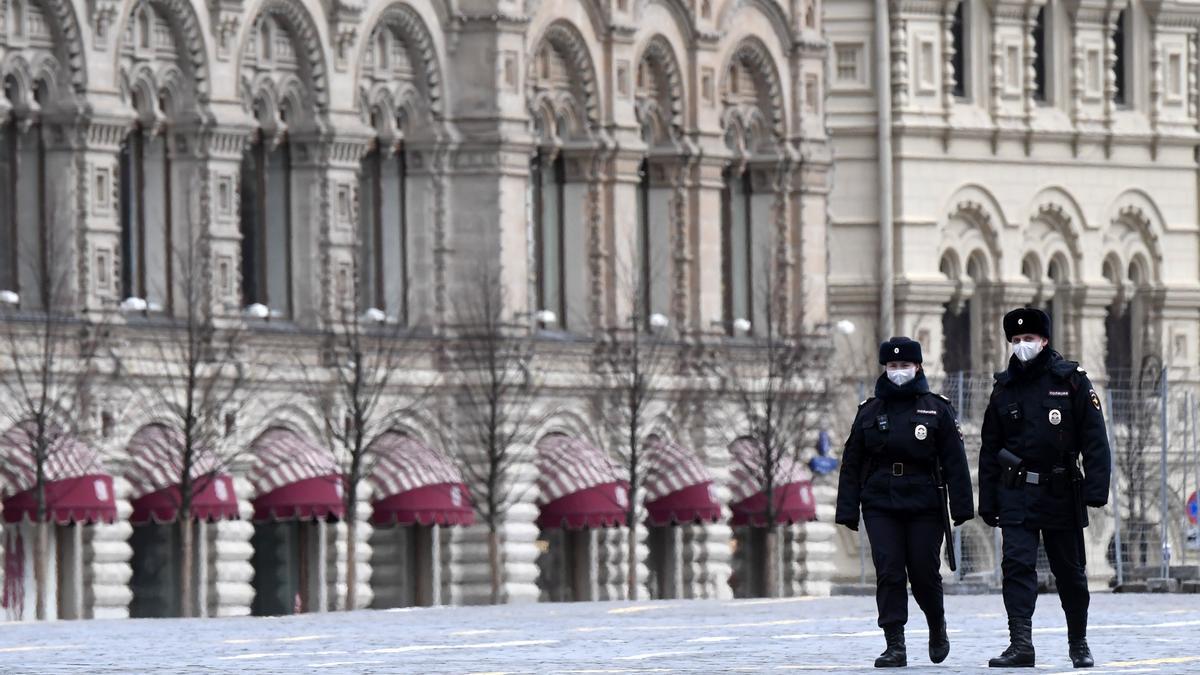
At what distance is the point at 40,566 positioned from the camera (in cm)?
5928

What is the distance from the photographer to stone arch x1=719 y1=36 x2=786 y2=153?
254ft

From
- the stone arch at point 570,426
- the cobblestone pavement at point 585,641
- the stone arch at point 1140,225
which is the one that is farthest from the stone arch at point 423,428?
the cobblestone pavement at point 585,641

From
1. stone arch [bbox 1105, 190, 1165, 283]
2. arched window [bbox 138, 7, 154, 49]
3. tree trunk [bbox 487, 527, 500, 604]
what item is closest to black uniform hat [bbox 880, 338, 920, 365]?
arched window [bbox 138, 7, 154, 49]

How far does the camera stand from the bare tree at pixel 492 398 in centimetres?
6775

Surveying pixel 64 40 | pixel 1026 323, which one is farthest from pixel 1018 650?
pixel 64 40

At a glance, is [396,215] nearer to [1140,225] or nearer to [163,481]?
[163,481]

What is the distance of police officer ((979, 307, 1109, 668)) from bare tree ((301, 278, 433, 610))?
35.5 meters

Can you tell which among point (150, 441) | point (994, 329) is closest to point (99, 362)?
point (150, 441)

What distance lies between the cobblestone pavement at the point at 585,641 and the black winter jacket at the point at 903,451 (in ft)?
3.56

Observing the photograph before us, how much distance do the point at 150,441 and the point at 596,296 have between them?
42.3 ft

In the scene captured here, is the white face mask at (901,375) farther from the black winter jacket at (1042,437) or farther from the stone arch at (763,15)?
the stone arch at (763,15)

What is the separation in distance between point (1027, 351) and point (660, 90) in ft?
155

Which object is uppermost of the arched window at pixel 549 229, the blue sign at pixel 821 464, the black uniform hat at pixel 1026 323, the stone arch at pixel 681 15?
the stone arch at pixel 681 15

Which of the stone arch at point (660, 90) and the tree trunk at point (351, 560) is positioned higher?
the stone arch at point (660, 90)
